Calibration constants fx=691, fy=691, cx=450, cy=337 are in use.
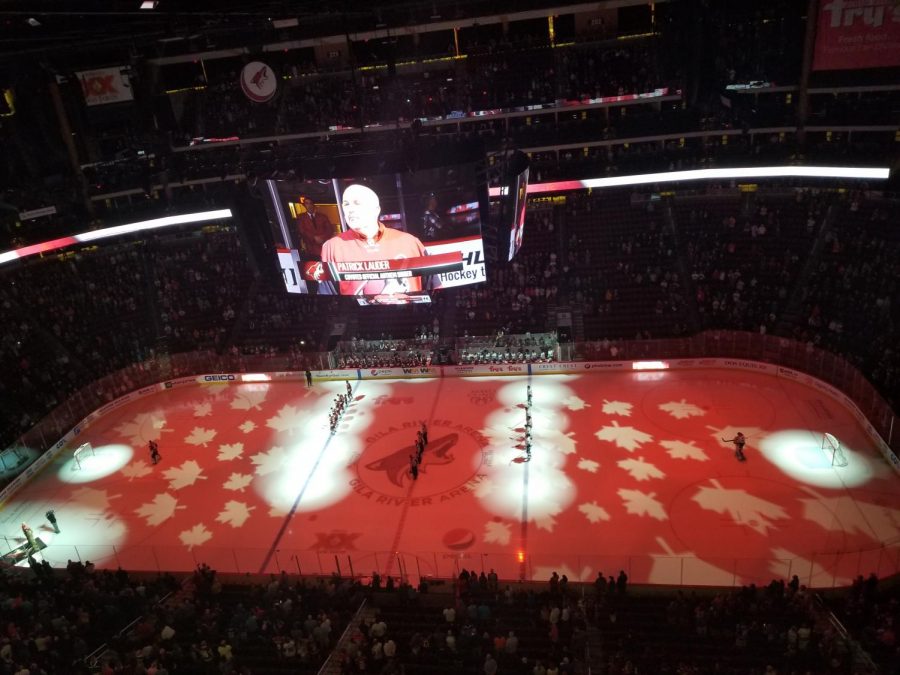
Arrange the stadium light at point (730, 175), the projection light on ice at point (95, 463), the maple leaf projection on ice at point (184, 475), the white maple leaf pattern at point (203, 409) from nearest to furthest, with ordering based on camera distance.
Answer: the maple leaf projection on ice at point (184, 475) → the projection light on ice at point (95, 463) → the stadium light at point (730, 175) → the white maple leaf pattern at point (203, 409)

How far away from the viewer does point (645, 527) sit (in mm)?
19438

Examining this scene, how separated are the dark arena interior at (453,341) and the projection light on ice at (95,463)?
0.73ft

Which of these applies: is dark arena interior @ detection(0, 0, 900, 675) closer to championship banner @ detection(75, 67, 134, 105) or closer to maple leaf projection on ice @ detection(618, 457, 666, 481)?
championship banner @ detection(75, 67, 134, 105)

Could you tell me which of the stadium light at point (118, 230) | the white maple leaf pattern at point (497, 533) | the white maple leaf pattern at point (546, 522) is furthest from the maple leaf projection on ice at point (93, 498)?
the white maple leaf pattern at point (546, 522)

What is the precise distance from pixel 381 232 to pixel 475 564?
11.7 m

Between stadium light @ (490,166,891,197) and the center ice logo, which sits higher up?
stadium light @ (490,166,891,197)

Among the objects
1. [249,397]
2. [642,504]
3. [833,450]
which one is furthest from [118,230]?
[833,450]

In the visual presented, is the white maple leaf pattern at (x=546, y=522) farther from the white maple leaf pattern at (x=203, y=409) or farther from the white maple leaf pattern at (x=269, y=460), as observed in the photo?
the white maple leaf pattern at (x=203, y=409)

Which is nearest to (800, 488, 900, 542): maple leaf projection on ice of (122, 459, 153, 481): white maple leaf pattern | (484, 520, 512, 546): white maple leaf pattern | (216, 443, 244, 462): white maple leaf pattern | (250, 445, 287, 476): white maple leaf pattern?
(484, 520, 512, 546): white maple leaf pattern

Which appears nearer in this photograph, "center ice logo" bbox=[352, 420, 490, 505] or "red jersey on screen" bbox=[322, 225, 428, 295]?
"center ice logo" bbox=[352, 420, 490, 505]

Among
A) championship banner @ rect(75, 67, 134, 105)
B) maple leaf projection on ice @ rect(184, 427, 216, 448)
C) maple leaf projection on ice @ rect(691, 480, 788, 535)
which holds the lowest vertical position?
maple leaf projection on ice @ rect(691, 480, 788, 535)

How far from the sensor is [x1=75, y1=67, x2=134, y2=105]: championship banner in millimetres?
31234

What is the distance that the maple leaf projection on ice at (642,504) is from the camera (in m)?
20.0

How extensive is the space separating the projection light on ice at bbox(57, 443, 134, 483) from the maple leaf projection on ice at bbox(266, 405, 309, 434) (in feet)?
17.6
